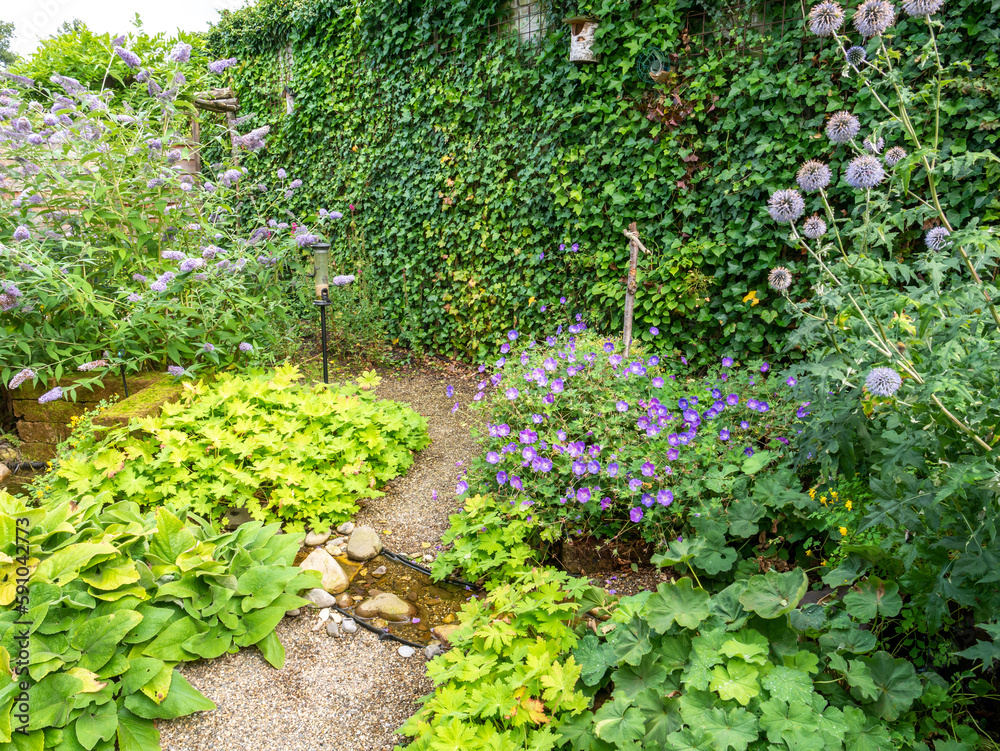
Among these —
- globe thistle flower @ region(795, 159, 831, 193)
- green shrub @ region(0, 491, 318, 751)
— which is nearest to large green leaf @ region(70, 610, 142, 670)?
green shrub @ region(0, 491, 318, 751)

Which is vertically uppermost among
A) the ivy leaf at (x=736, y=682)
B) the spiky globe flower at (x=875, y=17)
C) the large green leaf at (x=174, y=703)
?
the spiky globe flower at (x=875, y=17)

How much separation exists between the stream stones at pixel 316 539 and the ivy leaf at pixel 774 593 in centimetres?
198

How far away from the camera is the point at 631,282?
3.70 meters

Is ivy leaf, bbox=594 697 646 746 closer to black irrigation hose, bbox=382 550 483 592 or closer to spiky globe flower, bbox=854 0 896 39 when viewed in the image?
black irrigation hose, bbox=382 550 483 592

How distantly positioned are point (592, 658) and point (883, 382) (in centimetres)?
113

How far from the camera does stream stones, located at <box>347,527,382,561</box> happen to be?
2.78m

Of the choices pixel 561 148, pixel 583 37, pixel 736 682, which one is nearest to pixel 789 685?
pixel 736 682

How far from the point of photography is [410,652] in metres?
2.20

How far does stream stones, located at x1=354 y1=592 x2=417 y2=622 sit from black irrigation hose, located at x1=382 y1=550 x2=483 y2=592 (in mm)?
234

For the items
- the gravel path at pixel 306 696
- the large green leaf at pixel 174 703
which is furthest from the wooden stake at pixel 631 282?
the large green leaf at pixel 174 703

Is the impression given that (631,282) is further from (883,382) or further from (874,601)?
(874,601)

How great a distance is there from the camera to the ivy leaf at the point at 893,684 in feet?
4.67

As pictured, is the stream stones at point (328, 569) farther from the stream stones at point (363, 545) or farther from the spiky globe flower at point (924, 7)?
the spiky globe flower at point (924, 7)

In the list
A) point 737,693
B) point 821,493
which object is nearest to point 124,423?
point 737,693
